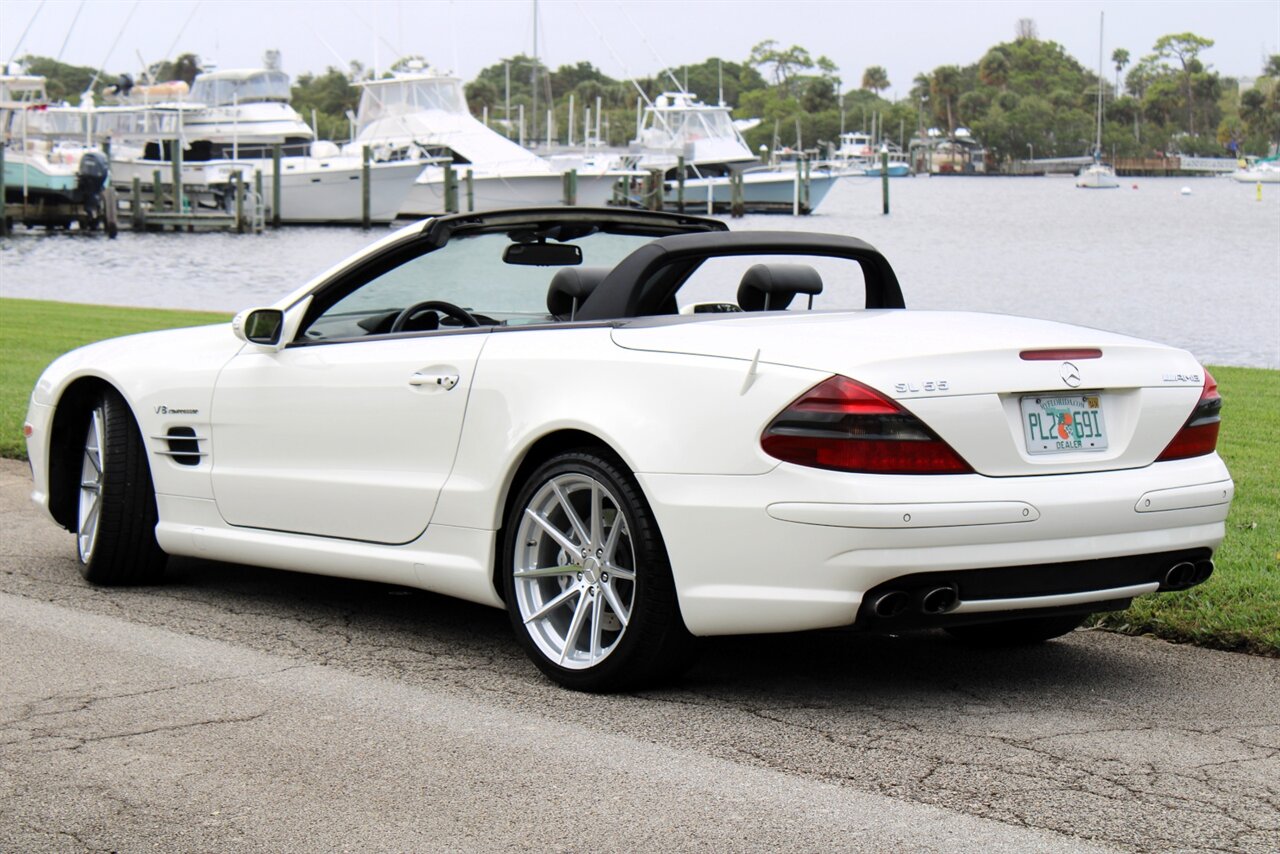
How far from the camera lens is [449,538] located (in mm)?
5559

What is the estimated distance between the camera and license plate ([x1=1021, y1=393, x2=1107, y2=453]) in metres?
4.80

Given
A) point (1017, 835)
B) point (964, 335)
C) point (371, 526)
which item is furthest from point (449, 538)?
point (1017, 835)

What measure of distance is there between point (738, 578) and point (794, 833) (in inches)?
Answer: 39.0

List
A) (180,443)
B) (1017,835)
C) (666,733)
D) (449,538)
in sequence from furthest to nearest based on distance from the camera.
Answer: (180,443), (449,538), (666,733), (1017,835)

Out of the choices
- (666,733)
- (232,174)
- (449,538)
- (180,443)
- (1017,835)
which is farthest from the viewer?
(232,174)

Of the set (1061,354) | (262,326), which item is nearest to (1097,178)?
(262,326)

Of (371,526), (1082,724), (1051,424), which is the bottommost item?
(1082,724)

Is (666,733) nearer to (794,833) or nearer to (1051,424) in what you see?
(794,833)

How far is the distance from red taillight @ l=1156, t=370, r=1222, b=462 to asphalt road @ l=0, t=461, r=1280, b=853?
71 cm

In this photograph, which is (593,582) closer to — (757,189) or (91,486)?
(91,486)

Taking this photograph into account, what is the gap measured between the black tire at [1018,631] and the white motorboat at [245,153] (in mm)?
63512

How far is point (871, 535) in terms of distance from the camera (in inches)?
179

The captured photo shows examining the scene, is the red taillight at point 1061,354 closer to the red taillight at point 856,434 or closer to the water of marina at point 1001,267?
the red taillight at point 856,434

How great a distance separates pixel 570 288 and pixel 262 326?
4.02 ft
